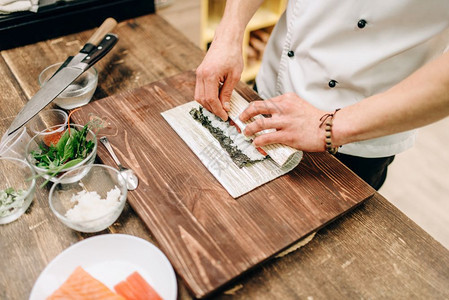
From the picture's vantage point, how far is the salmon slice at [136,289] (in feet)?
2.34

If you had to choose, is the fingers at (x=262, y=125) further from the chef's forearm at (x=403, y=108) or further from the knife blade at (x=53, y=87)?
the knife blade at (x=53, y=87)

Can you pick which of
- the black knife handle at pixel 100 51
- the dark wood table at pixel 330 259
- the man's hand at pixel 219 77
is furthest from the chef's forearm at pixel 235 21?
the dark wood table at pixel 330 259

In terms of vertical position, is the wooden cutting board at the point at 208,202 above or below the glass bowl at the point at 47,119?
below

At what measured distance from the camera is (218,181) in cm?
90

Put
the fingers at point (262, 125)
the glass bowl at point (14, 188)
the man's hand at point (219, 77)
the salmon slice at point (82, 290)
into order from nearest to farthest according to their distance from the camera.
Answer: the salmon slice at point (82, 290), the glass bowl at point (14, 188), the fingers at point (262, 125), the man's hand at point (219, 77)

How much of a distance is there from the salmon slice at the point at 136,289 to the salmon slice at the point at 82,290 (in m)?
0.03

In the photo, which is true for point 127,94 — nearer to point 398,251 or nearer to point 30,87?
point 30,87

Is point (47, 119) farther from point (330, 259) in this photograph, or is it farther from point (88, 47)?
point (330, 259)

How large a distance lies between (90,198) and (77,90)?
1.58ft

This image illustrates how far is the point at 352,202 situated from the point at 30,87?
1.17m

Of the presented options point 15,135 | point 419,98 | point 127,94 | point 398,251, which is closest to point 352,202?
point 398,251

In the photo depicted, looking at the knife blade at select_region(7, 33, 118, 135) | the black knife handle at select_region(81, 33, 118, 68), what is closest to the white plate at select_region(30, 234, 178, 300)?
the knife blade at select_region(7, 33, 118, 135)

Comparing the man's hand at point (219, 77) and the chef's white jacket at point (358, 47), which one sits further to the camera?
the man's hand at point (219, 77)

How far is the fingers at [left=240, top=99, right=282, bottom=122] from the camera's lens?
954 millimetres
